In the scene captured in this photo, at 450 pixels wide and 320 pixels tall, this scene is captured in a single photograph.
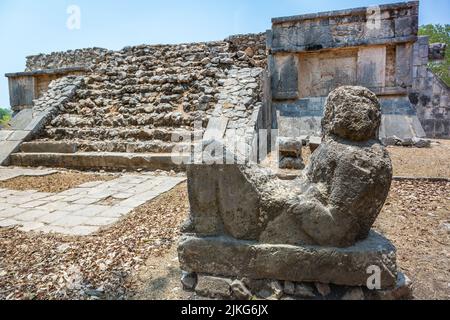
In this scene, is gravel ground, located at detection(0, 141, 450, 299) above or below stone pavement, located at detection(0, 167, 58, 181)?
below

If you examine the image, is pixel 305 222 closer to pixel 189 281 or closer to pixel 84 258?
pixel 189 281

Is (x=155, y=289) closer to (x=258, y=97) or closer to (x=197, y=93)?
(x=258, y=97)

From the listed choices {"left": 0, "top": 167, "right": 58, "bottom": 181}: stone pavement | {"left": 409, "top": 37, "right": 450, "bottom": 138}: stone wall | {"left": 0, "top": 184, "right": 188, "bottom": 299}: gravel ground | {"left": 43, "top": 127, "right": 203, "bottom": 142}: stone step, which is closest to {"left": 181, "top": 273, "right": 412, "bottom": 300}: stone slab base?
{"left": 0, "top": 184, "right": 188, "bottom": 299}: gravel ground

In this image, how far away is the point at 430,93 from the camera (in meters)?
11.1

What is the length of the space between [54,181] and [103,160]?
106cm

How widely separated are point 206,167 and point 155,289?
1.00 m

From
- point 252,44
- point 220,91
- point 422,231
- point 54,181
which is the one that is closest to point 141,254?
point 422,231

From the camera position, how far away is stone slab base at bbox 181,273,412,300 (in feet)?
6.09

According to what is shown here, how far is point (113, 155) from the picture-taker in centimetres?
631

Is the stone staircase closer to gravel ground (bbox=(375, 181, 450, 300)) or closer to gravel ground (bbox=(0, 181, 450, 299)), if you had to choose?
gravel ground (bbox=(0, 181, 450, 299))

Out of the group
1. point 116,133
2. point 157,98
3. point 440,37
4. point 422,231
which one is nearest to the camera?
point 422,231

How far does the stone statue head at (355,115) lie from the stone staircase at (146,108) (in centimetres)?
441

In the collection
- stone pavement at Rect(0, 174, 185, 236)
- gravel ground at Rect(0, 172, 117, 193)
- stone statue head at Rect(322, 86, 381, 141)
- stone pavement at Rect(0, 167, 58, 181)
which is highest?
stone statue head at Rect(322, 86, 381, 141)

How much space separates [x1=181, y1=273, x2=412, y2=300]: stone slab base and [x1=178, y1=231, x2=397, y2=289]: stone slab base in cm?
4
